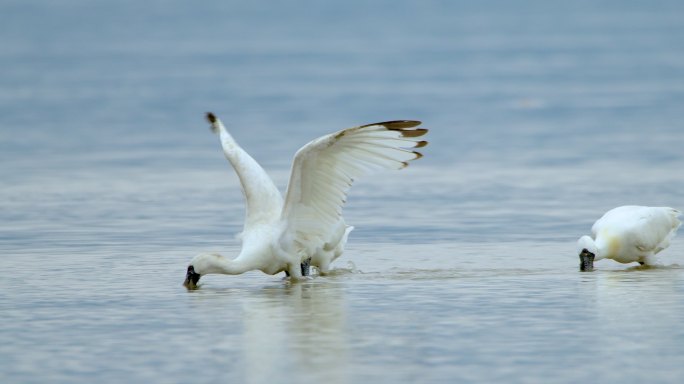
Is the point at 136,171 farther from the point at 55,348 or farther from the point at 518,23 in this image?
the point at 518,23

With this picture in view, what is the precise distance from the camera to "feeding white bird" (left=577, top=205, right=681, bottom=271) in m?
15.8

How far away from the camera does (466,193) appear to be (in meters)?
22.0

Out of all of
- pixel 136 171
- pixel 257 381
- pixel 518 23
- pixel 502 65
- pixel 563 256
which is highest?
pixel 518 23

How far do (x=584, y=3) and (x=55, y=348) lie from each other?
4638 inches

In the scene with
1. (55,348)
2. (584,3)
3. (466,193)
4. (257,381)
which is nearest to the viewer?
(257,381)

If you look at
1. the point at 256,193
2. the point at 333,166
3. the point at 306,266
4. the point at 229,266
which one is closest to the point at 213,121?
the point at 256,193

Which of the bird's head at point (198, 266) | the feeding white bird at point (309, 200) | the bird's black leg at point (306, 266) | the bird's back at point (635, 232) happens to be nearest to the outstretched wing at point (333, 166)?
the feeding white bird at point (309, 200)

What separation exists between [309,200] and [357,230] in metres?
3.41

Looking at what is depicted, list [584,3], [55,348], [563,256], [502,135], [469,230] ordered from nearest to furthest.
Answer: [55,348]
[563,256]
[469,230]
[502,135]
[584,3]

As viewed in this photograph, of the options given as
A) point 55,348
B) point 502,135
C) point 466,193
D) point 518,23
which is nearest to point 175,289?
point 55,348

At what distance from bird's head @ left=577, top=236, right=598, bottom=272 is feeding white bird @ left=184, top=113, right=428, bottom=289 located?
168cm

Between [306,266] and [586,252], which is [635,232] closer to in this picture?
[586,252]

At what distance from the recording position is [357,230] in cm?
1900

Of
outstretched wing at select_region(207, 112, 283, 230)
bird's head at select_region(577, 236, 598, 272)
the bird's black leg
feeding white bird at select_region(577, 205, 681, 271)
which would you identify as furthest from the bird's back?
outstretched wing at select_region(207, 112, 283, 230)
